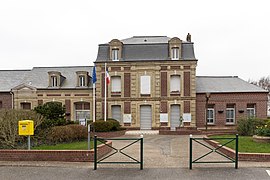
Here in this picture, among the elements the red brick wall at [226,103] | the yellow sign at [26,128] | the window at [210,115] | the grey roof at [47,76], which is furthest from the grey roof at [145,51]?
the yellow sign at [26,128]

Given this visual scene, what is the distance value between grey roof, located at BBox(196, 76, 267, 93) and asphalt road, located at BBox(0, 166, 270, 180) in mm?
17521

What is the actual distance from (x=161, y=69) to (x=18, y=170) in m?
17.3

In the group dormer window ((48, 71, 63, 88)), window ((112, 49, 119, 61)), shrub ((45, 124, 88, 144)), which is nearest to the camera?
shrub ((45, 124, 88, 144))

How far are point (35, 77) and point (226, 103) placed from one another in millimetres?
19182

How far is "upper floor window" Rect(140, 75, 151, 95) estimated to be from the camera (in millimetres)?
23500

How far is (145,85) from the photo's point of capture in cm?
2356

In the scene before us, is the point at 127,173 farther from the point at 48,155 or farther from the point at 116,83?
the point at 116,83

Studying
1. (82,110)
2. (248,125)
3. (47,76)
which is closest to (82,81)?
(82,110)

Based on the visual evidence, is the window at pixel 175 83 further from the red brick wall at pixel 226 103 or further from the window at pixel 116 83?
the window at pixel 116 83

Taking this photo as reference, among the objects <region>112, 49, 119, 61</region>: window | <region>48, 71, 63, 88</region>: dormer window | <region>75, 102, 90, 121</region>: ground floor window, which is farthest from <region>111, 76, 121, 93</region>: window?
<region>48, 71, 63, 88</region>: dormer window

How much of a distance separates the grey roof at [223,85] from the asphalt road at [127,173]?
17.5 metres

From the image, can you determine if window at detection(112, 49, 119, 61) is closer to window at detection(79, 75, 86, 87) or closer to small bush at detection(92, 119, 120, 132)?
window at detection(79, 75, 86, 87)

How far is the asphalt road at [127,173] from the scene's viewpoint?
6820 millimetres

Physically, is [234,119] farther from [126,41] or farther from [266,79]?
[266,79]
